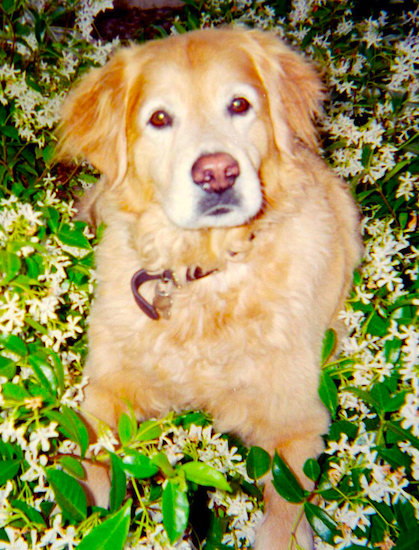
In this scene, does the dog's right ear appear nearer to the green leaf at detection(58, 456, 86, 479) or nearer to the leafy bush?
the leafy bush

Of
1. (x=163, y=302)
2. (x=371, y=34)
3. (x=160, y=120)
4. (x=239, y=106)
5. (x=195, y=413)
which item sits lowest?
(x=195, y=413)

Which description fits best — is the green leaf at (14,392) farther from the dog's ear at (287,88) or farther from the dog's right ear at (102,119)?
the dog's ear at (287,88)

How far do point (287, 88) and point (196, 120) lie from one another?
0.57 meters

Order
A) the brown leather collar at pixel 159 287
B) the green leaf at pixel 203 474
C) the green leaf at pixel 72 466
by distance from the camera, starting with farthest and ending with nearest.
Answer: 1. the brown leather collar at pixel 159 287
2. the green leaf at pixel 72 466
3. the green leaf at pixel 203 474

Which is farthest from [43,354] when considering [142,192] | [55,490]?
[142,192]

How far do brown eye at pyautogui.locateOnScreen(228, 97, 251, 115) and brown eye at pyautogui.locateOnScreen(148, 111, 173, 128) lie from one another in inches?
10.1

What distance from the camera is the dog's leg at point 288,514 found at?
180cm

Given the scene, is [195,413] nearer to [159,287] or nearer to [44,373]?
[159,287]

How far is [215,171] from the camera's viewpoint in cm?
165

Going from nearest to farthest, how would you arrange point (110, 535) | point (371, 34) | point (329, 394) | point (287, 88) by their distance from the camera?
1. point (110, 535)
2. point (329, 394)
3. point (287, 88)
4. point (371, 34)

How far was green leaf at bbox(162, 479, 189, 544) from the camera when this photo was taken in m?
Answer: 1.14

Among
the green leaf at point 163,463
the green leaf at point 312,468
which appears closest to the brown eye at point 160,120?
the green leaf at point 163,463

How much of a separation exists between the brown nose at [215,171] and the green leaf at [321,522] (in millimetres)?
1141

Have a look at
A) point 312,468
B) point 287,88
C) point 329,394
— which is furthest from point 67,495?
point 287,88
